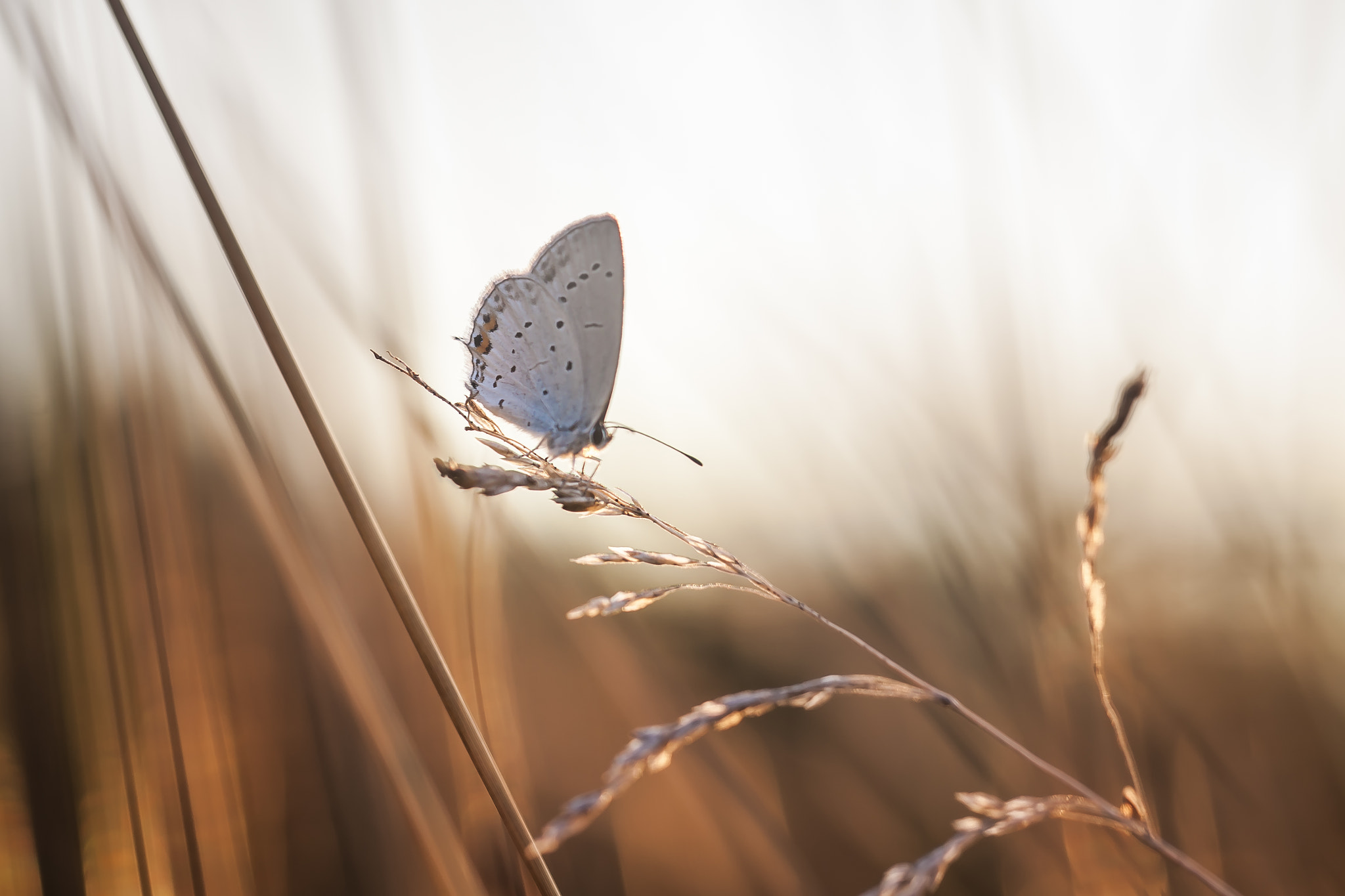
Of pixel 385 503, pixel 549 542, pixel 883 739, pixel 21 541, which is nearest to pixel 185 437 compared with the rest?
pixel 21 541

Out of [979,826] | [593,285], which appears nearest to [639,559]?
[979,826]

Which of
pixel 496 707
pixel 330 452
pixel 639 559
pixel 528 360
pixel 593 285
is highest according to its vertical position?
pixel 593 285

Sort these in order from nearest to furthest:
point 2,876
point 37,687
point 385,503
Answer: point 2,876, point 37,687, point 385,503

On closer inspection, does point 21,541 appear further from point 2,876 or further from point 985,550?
point 985,550

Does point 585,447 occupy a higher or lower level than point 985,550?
higher

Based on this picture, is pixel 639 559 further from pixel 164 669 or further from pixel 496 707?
pixel 164 669

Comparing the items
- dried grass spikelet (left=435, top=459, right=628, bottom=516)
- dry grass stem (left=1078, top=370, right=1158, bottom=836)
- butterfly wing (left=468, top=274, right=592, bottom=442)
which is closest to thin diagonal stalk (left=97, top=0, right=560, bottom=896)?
dried grass spikelet (left=435, top=459, right=628, bottom=516)

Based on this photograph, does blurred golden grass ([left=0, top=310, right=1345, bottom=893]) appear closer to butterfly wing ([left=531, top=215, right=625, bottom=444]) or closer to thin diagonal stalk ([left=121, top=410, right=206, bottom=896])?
thin diagonal stalk ([left=121, top=410, right=206, bottom=896])
